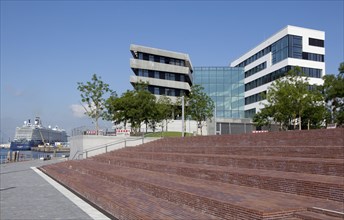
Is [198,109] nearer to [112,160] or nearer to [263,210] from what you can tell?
[112,160]

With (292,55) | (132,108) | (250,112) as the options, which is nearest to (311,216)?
(132,108)

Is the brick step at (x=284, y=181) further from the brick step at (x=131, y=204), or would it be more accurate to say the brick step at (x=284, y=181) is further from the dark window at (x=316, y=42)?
the dark window at (x=316, y=42)

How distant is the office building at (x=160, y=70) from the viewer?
2322 inches

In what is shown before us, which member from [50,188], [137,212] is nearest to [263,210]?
[137,212]

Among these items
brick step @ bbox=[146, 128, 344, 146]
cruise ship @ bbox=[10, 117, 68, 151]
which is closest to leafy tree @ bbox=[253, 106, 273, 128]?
brick step @ bbox=[146, 128, 344, 146]

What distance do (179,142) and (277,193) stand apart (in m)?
13.5

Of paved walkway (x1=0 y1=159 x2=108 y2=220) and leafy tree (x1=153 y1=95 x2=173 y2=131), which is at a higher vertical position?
leafy tree (x1=153 y1=95 x2=173 y2=131)

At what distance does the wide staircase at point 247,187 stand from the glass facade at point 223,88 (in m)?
52.7

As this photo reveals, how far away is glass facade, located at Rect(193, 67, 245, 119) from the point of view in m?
67.0

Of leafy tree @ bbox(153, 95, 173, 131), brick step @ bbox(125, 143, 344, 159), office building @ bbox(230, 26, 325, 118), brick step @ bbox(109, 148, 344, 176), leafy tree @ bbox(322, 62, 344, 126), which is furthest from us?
office building @ bbox(230, 26, 325, 118)

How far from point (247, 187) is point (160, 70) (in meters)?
52.8

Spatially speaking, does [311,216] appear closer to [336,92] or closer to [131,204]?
[131,204]

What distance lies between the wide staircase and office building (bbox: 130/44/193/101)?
4514 cm

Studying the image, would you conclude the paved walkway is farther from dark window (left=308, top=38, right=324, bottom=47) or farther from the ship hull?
the ship hull
